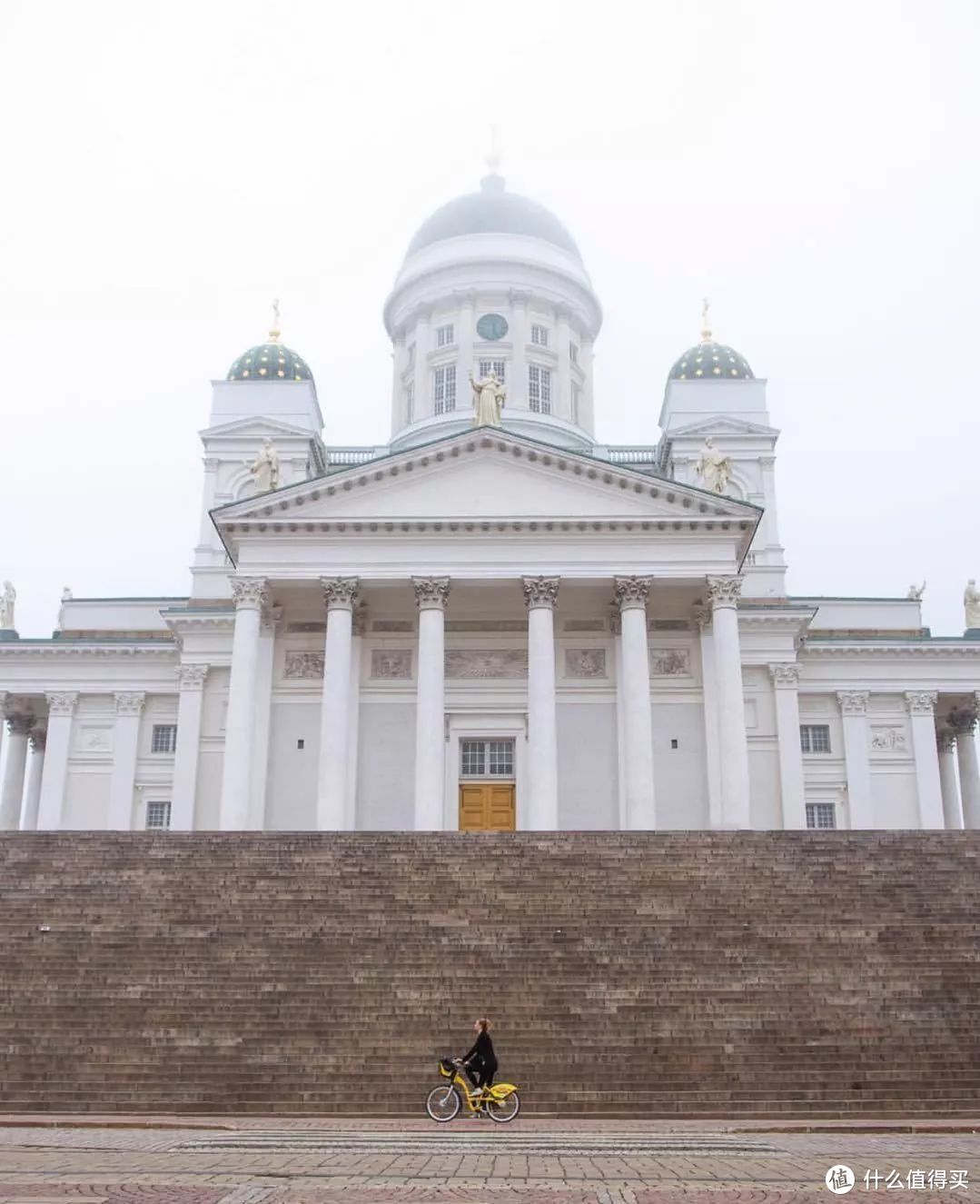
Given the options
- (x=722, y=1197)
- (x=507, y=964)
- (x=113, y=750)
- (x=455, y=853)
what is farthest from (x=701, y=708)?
(x=722, y=1197)

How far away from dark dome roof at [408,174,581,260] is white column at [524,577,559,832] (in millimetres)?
28538

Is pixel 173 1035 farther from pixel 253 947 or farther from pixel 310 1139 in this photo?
pixel 310 1139

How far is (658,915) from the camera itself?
22.3 metres

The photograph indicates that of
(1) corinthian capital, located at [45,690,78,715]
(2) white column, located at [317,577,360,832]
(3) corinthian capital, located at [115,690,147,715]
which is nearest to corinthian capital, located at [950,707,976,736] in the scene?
(2) white column, located at [317,577,360,832]

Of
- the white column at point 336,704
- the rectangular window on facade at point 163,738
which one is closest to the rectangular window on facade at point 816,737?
the white column at point 336,704

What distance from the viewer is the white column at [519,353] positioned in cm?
5447

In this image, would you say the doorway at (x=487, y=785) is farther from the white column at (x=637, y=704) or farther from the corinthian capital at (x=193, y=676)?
the corinthian capital at (x=193, y=676)

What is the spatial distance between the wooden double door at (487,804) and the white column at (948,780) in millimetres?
21007

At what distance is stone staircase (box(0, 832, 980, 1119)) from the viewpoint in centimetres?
1761

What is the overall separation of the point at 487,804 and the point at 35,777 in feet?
82.4

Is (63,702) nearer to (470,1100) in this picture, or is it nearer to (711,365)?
(711,365)

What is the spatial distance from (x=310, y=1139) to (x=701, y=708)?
24.2 meters

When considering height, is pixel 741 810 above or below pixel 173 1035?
above

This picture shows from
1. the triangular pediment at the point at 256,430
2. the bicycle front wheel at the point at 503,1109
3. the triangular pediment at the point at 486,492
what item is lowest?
the bicycle front wheel at the point at 503,1109
